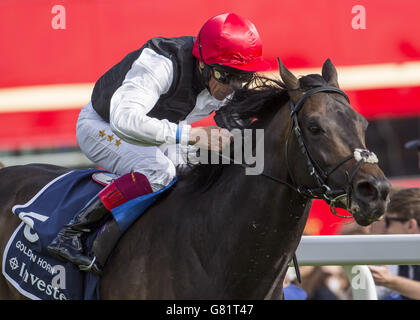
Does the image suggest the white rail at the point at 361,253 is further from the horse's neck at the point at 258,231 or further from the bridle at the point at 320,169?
the bridle at the point at 320,169

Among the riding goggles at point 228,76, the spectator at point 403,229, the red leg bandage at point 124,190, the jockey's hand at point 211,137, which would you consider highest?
the riding goggles at point 228,76

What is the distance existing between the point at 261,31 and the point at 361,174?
13.7ft

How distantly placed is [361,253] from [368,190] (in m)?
0.98

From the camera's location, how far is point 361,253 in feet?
10.5

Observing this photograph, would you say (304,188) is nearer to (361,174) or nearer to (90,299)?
(361,174)

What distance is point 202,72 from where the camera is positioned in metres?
3.03

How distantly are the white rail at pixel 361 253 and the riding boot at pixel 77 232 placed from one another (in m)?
1.05

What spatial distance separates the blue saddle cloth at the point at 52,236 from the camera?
287cm

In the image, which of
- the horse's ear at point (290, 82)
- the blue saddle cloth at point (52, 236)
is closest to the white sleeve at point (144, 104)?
the blue saddle cloth at point (52, 236)

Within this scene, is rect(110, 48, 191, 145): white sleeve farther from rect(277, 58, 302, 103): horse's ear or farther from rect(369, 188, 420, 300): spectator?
rect(369, 188, 420, 300): spectator

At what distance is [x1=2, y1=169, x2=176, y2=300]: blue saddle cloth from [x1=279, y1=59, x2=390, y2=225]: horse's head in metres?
0.71

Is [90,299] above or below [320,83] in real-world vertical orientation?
below

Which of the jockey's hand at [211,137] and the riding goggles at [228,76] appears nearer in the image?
the jockey's hand at [211,137]

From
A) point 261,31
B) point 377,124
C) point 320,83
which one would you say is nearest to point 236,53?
point 320,83
